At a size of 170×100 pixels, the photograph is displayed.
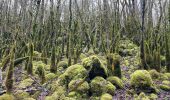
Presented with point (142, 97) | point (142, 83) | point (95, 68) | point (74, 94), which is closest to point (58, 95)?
point (74, 94)

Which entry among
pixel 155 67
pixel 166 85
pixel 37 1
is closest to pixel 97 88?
pixel 166 85

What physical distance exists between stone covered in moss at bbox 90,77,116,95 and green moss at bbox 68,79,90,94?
28 cm

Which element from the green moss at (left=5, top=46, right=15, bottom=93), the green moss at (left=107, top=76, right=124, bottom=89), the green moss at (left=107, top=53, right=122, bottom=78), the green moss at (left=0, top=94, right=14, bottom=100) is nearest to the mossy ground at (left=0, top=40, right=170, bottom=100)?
the green moss at (left=107, top=76, right=124, bottom=89)

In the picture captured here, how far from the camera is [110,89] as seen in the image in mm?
12156

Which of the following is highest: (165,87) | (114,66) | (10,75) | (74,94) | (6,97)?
(10,75)

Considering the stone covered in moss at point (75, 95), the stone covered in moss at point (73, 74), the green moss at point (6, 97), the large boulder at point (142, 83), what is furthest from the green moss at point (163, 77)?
the green moss at point (6, 97)

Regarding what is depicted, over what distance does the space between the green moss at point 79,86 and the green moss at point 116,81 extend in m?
1.42

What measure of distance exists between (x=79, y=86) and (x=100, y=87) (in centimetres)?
97

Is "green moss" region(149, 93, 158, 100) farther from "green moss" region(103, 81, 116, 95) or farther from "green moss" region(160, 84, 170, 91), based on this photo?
"green moss" region(103, 81, 116, 95)

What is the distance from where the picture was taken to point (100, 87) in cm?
1218

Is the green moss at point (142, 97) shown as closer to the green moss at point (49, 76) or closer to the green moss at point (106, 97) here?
the green moss at point (106, 97)

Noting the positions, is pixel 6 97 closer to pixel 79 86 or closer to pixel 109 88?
pixel 79 86

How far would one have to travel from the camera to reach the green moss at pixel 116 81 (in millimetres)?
12859

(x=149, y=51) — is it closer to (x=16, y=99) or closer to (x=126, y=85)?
(x=126, y=85)
